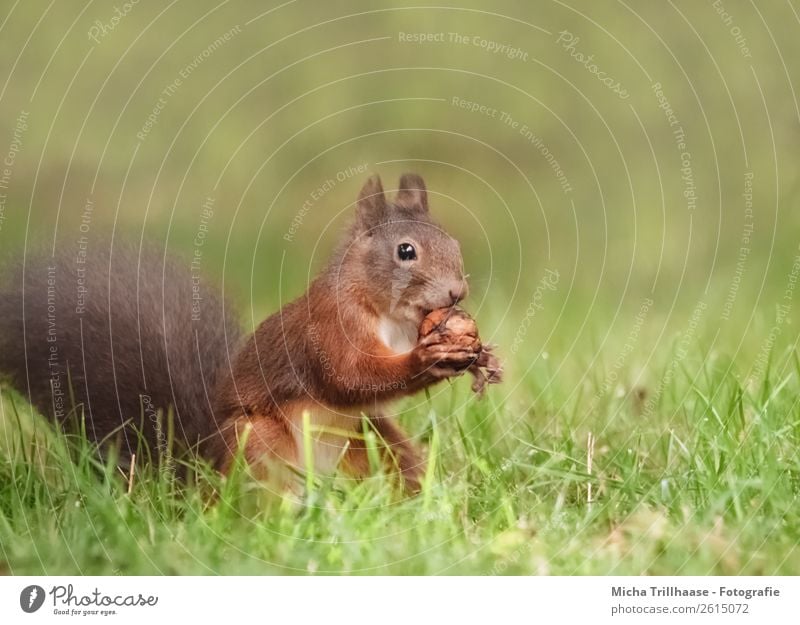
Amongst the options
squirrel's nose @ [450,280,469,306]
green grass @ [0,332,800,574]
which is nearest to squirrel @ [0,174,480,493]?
squirrel's nose @ [450,280,469,306]

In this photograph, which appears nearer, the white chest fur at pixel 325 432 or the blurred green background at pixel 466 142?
the white chest fur at pixel 325 432

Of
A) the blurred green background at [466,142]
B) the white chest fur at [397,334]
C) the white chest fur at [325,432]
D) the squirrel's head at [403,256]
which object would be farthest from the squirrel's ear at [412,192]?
the white chest fur at [325,432]

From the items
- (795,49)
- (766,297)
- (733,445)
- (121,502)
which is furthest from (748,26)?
(121,502)

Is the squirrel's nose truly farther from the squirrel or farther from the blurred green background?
the blurred green background

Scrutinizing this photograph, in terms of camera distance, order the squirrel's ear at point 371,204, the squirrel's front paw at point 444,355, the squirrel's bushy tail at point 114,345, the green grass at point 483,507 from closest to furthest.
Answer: the green grass at point 483,507 < the squirrel's front paw at point 444,355 < the squirrel's ear at point 371,204 < the squirrel's bushy tail at point 114,345

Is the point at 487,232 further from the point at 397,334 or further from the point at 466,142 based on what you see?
the point at 466,142

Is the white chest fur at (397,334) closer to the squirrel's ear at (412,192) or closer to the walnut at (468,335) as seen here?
the walnut at (468,335)

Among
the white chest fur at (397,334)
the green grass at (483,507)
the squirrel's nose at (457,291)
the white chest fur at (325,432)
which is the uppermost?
the squirrel's nose at (457,291)

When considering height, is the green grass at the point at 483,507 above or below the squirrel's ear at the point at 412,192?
below

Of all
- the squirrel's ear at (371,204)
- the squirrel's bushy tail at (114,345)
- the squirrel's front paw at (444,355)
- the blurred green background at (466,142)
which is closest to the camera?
the squirrel's front paw at (444,355)
